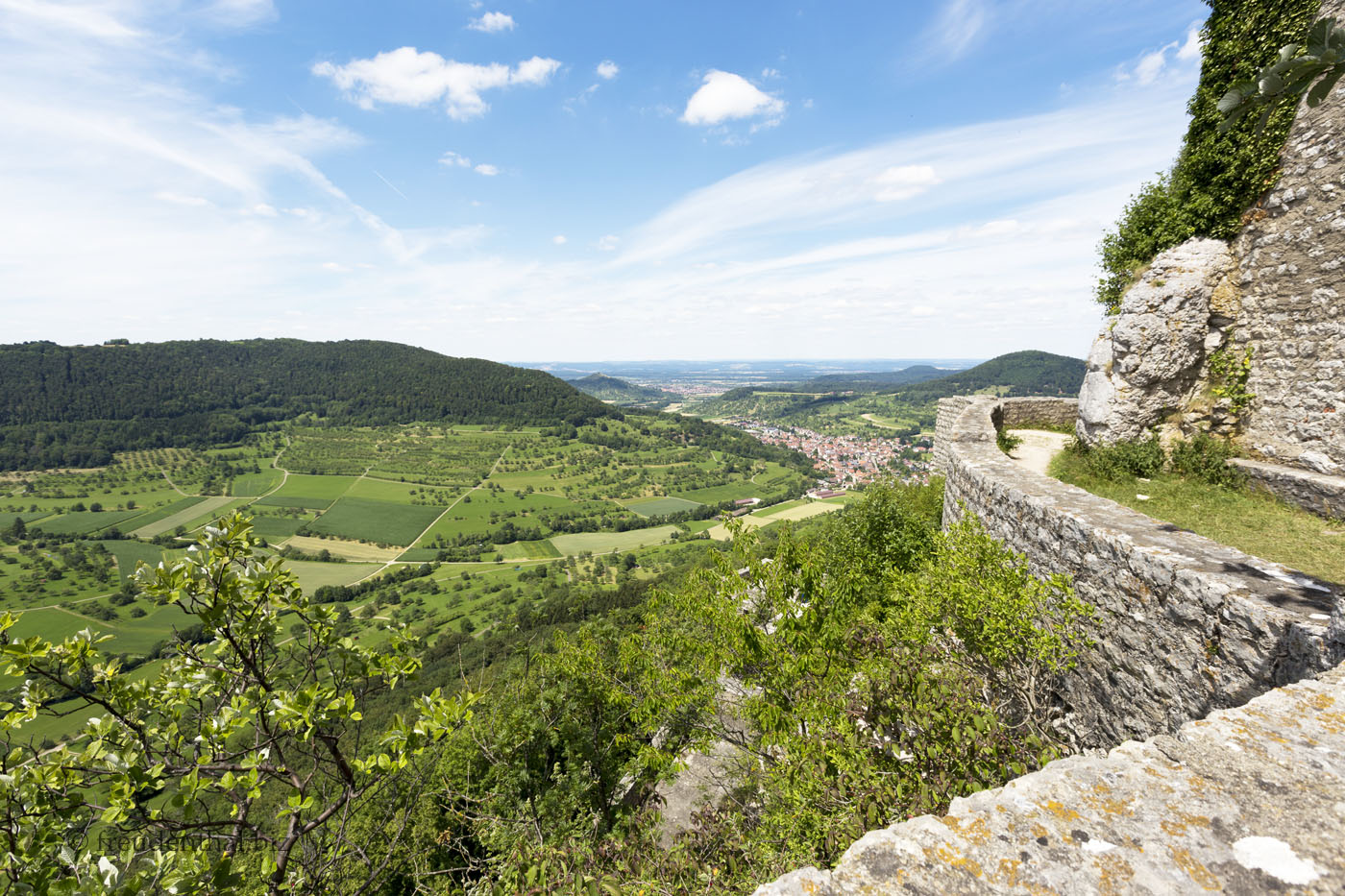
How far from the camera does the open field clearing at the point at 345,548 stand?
77.0 m

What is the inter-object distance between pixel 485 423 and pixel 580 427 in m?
28.6

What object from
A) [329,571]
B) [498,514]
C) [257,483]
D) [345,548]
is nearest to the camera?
[329,571]

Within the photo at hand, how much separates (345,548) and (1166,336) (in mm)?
94332

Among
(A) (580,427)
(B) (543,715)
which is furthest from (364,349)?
(B) (543,715)

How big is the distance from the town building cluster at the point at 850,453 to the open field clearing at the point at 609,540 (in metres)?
34.3

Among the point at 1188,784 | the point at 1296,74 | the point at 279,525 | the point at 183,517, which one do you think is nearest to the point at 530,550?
the point at 279,525

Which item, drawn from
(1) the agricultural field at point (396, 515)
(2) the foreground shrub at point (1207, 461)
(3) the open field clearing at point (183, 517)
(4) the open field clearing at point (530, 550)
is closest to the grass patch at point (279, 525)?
(1) the agricultural field at point (396, 515)

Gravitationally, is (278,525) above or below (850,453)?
below

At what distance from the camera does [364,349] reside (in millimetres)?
184000

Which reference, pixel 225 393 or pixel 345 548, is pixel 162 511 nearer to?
pixel 345 548

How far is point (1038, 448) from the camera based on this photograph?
44.2 ft

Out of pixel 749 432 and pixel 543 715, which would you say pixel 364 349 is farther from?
pixel 543 715

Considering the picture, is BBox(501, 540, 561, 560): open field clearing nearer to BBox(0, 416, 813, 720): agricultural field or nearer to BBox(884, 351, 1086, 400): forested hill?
BBox(0, 416, 813, 720): agricultural field

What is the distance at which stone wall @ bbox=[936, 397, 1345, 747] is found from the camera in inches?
157
